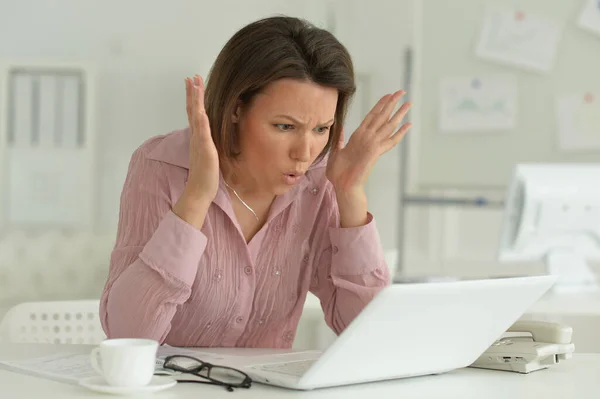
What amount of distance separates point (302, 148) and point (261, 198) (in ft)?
0.59

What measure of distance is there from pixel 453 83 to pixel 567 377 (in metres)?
2.51

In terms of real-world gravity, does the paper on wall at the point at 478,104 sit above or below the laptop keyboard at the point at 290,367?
above

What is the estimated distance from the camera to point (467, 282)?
103cm

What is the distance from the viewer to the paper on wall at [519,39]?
3445 mm

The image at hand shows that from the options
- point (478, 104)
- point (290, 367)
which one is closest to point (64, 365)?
point (290, 367)

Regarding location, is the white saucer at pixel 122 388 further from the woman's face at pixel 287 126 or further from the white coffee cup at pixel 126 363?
the woman's face at pixel 287 126

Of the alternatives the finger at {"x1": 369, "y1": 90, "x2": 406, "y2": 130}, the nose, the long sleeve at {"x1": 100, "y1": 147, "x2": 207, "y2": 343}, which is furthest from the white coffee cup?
the finger at {"x1": 369, "y1": 90, "x2": 406, "y2": 130}

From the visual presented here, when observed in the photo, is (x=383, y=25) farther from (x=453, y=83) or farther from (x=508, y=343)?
(x=508, y=343)

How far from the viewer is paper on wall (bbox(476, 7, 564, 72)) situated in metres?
3.45

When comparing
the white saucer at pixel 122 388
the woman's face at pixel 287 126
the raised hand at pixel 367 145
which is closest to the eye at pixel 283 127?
the woman's face at pixel 287 126

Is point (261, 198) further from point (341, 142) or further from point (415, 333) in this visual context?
point (415, 333)

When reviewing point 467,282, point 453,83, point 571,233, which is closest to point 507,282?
point 467,282

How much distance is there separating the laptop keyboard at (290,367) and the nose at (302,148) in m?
0.36

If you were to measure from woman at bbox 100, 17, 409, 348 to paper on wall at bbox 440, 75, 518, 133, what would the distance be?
2045 mm
